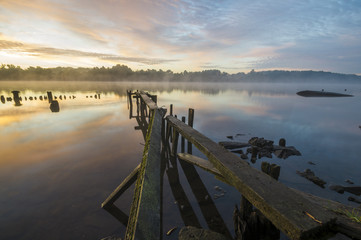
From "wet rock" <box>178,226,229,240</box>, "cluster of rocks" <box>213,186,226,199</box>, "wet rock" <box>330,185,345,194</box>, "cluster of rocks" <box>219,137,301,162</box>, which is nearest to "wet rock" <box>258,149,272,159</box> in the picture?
"cluster of rocks" <box>219,137,301,162</box>

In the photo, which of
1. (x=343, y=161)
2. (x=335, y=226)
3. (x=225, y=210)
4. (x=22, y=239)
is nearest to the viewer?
(x=335, y=226)

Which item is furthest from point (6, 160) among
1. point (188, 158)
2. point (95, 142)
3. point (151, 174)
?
point (151, 174)

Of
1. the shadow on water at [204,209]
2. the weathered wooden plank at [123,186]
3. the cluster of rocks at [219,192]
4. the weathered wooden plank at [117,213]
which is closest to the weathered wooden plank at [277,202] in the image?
the shadow on water at [204,209]

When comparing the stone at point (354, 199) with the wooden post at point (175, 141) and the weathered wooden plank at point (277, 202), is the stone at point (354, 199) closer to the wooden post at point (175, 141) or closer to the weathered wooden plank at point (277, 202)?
the weathered wooden plank at point (277, 202)

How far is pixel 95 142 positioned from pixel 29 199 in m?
6.27

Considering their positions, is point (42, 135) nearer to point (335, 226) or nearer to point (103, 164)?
point (103, 164)

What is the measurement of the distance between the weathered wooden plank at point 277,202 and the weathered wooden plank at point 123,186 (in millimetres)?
2716

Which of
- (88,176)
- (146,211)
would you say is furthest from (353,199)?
(88,176)

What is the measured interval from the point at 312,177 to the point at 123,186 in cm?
877

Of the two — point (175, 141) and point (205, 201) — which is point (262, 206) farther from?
point (175, 141)

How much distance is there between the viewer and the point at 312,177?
786 cm

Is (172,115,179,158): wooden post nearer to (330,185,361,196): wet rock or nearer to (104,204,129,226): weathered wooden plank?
(104,204,129,226): weathered wooden plank

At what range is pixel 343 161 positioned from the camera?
34.3 ft

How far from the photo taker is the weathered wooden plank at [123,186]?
4.96 meters
